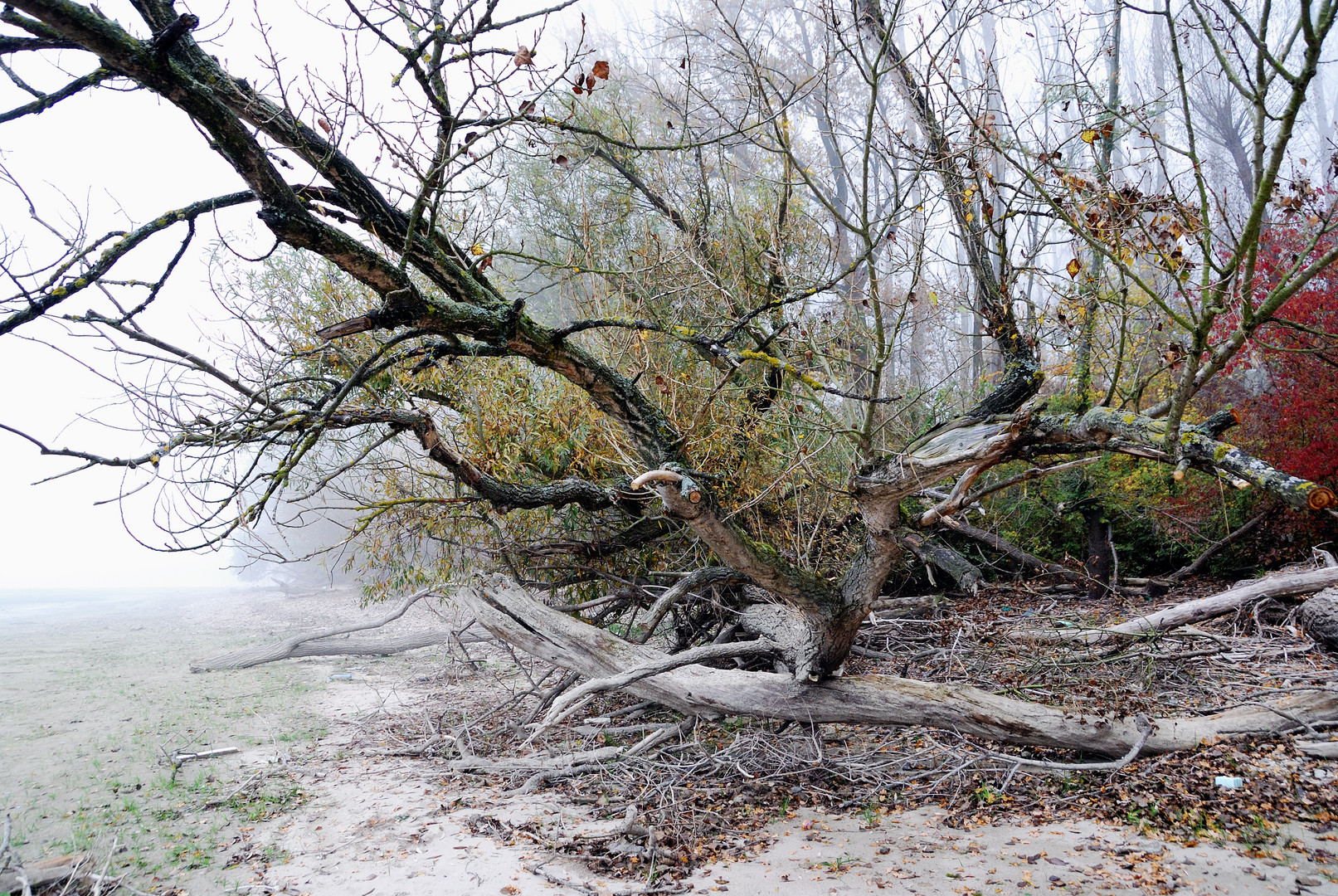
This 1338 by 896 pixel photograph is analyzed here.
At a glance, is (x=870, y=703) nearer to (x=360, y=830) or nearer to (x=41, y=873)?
(x=360, y=830)

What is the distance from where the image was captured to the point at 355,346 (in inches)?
272

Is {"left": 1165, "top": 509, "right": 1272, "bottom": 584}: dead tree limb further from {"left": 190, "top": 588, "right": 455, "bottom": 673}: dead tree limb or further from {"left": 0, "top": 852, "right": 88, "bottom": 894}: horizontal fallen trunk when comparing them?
{"left": 0, "top": 852, "right": 88, "bottom": 894}: horizontal fallen trunk

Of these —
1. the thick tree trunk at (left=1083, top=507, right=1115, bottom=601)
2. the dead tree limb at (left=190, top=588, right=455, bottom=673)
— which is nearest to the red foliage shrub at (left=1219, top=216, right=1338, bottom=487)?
the thick tree trunk at (left=1083, top=507, right=1115, bottom=601)

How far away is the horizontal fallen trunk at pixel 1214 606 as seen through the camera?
6797 millimetres

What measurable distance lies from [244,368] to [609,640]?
4220 mm

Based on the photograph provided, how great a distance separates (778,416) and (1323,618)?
4.79 m

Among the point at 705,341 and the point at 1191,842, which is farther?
the point at 705,341

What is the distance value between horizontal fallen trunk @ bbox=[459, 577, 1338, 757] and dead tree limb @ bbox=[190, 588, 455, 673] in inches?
207

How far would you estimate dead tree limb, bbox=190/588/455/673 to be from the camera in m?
11.6

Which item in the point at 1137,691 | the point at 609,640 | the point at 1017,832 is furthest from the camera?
the point at 609,640

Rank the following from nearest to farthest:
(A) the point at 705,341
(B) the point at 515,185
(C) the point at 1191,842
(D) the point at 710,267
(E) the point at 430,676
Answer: (C) the point at 1191,842, (A) the point at 705,341, (D) the point at 710,267, (E) the point at 430,676, (B) the point at 515,185

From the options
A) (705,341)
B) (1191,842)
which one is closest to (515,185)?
(705,341)

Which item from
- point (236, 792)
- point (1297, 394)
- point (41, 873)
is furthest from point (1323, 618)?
point (41, 873)

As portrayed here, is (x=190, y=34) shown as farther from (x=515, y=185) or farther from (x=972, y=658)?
(x=515, y=185)
